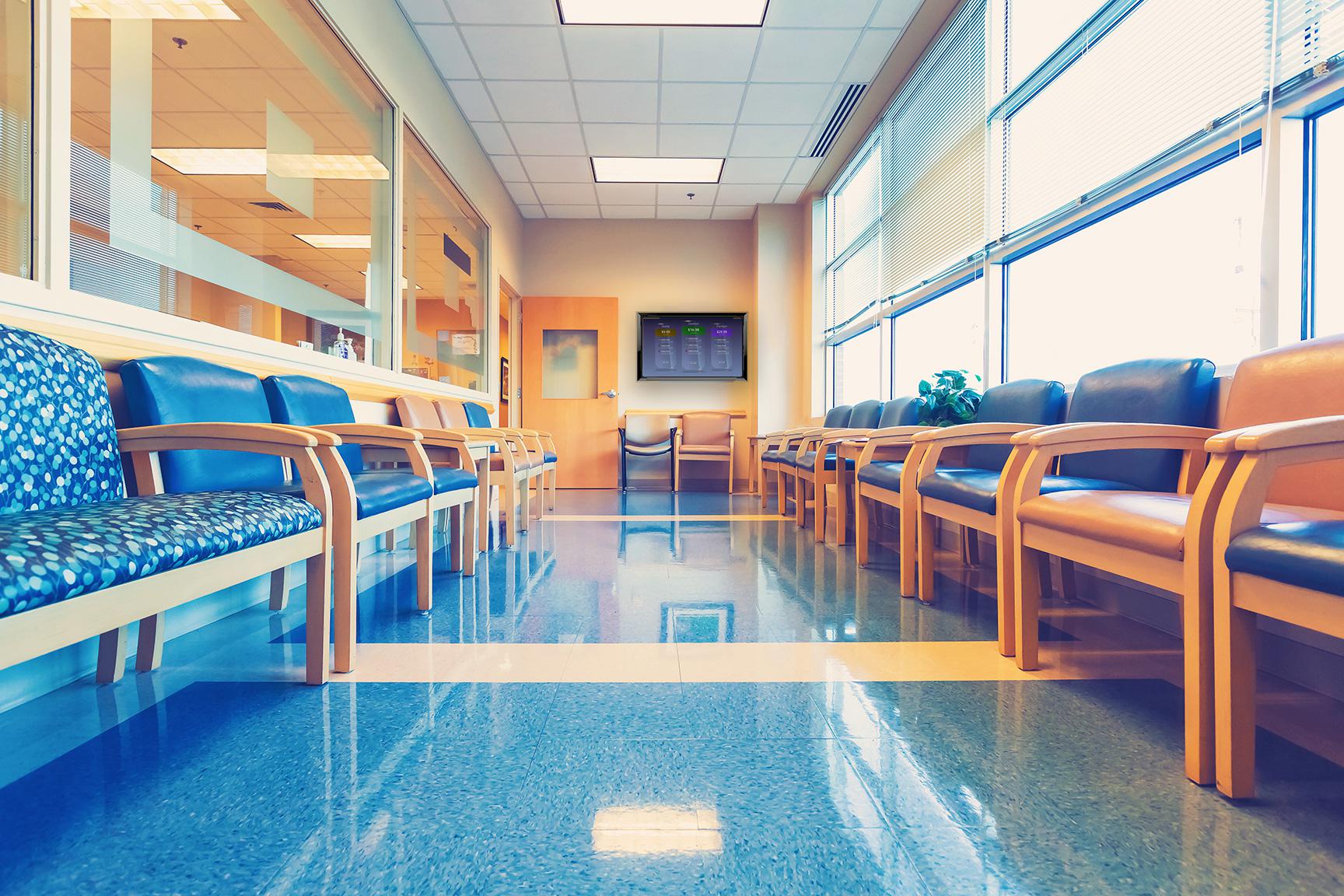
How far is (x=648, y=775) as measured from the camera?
109 cm

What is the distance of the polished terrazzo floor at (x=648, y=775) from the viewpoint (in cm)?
85

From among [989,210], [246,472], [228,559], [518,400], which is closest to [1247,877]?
[228,559]

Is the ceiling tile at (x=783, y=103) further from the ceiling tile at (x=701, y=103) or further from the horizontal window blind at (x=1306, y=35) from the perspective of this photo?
the horizontal window blind at (x=1306, y=35)

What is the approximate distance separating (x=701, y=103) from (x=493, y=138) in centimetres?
A: 174

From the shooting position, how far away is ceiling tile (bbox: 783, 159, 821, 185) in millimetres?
5816

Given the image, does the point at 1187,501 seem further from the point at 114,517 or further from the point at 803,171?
the point at 803,171

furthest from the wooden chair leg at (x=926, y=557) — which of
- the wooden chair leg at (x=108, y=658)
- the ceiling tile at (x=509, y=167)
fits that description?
the ceiling tile at (x=509, y=167)

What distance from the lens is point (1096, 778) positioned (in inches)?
42.4

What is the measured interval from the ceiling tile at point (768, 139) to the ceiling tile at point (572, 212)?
2.01m

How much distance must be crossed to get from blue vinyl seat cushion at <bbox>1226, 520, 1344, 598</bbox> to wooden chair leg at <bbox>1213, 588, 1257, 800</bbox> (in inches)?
3.3

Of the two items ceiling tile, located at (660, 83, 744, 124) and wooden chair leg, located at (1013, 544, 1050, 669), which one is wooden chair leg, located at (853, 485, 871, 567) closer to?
wooden chair leg, located at (1013, 544, 1050, 669)

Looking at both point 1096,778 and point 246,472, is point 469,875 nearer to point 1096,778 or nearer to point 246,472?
point 1096,778

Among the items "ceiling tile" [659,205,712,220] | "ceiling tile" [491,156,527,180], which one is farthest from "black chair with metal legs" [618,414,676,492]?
"ceiling tile" [491,156,527,180]

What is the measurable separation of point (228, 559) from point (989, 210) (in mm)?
3647
